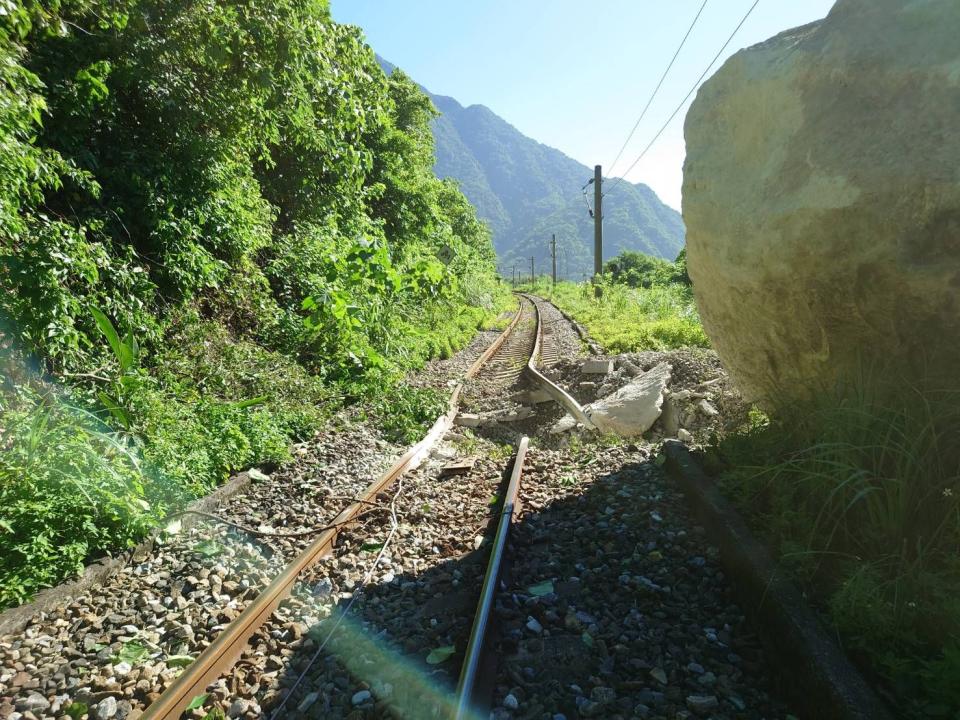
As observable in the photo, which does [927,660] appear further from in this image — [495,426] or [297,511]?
[495,426]

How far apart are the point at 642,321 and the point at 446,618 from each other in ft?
42.0

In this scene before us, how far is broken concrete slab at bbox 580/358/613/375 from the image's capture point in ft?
29.8

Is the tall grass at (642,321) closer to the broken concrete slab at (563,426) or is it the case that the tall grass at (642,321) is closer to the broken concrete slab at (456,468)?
the broken concrete slab at (563,426)

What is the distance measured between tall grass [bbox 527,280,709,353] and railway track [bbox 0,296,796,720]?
22.0 ft

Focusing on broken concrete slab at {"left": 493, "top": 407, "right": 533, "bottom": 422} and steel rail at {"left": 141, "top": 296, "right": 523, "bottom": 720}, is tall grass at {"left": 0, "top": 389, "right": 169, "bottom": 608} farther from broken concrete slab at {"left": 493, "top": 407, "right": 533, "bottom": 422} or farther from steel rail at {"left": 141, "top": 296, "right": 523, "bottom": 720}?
broken concrete slab at {"left": 493, "top": 407, "right": 533, "bottom": 422}

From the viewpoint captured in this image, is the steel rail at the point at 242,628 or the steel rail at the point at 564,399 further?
the steel rail at the point at 564,399

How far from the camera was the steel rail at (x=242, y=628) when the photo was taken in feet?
7.72

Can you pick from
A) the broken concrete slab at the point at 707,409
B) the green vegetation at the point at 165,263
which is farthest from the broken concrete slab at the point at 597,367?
the green vegetation at the point at 165,263

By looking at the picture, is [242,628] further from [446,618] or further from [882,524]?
[882,524]

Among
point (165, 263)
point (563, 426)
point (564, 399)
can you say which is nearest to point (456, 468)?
point (563, 426)

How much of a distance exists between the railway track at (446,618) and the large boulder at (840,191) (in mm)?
1593

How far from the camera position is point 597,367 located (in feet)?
30.2

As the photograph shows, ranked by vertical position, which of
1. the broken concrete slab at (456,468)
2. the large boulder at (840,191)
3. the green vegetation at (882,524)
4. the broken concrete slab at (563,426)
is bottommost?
the broken concrete slab at (563,426)

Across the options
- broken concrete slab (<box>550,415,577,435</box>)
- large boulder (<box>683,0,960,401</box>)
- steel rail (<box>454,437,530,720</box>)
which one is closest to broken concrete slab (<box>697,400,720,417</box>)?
broken concrete slab (<box>550,415,577,435</box>)
